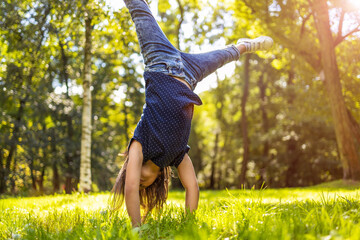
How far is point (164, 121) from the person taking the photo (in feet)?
10.0

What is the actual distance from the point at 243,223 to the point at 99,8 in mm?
6062

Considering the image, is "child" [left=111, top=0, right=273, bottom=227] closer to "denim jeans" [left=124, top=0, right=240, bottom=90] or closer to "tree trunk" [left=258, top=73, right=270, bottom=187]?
"denim jeans" [left=124, top=0, right=240, bottom=90]

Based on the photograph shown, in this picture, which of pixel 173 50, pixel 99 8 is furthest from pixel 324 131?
pixel 173 50

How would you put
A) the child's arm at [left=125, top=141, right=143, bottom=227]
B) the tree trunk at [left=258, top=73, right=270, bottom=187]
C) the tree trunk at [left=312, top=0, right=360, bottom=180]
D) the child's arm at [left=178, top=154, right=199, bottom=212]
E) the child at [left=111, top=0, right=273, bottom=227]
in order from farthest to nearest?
the tree trunk at [left=258, top=73, right=270, bottom=187] < the tree trunk at [left=312, top=0, right=360, bottom=180] < the child's arm at [left=178, top=154, right=199, bottom=212] < the child at [left=111, top=0, right=273, bottom=227] < the child's arm at [left=125, top=141, right=143, bottom=227]

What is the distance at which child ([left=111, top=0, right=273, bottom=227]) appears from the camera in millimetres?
2998

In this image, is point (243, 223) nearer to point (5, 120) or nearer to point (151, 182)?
point (151, 182)

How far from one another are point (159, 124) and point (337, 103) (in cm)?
905

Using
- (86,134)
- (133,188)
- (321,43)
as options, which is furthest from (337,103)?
(133,188)

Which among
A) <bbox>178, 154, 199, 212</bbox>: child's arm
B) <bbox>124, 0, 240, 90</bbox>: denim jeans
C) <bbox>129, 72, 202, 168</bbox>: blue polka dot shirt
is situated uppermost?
<bbox>124, 0, 240, 90</bbox>: denim jeans

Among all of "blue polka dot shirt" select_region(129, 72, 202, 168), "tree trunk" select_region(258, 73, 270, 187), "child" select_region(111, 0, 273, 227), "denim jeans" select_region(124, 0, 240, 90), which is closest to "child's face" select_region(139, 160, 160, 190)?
"child" select_region(111, 0, 273, 227)

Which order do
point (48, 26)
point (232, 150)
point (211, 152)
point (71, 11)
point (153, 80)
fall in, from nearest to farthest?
point (153, 80) → point (71, 11) → point (48, 26) → point (232, 150) → point (211, 152)

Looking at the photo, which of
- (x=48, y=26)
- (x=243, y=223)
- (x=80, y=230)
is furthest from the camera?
(x=48, y=26)

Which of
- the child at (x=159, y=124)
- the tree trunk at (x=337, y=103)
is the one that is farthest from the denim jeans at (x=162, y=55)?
the tree trunk at (x=337, y=103)

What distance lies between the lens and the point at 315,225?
6.72ft
